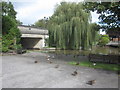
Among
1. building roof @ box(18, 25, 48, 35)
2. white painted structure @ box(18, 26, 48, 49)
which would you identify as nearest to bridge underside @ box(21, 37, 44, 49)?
white painted structure @ box(18, 26, 48, 49)

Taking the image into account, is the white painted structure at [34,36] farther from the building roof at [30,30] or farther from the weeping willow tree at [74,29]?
the weeping willow tree at [74,29]

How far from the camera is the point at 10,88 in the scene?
6562 mm

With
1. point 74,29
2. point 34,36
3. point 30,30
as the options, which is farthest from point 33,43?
point 74,29

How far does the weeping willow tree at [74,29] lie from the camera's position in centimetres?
2484

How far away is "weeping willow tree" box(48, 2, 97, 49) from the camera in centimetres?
2484

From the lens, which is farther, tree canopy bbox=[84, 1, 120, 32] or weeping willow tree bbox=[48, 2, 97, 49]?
weeping willow tree bbox=[48, 2, 97, 49]

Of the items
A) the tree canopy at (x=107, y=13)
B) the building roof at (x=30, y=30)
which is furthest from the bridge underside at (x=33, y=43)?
the tree canopy at (x=107, y=13)

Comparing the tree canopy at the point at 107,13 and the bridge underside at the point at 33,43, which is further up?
the tree canopy at the point at 107,13

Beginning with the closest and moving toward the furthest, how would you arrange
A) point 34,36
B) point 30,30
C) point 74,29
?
point 74,29, point 34,36, point 30,30

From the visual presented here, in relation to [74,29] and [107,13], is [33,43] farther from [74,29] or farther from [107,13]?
[107,13]

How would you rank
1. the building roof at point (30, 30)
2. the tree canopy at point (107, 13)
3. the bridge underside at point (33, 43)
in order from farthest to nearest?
the bridge underside at point (33, 43) < the building roof at point (30, 30) < the tree canopy at point (107, 13)

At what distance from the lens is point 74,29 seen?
24.8 meters

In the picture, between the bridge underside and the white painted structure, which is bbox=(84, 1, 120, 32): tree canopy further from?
the bridge underside

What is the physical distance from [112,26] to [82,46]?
13724mm
